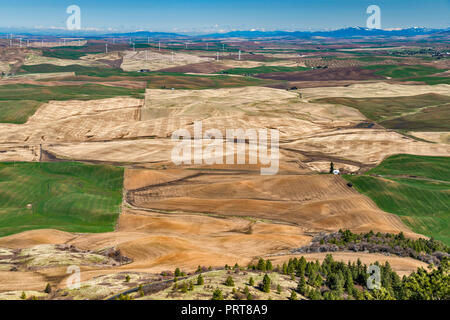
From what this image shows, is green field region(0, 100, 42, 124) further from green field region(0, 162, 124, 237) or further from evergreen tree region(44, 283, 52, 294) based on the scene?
evergreen tree region(44, 283, 52, 294)

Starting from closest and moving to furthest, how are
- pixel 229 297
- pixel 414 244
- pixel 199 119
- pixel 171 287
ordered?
pixel 229 297, pixel 171 287, pixel 414 244, pixel 199 119

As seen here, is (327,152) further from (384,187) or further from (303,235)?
(303,235)

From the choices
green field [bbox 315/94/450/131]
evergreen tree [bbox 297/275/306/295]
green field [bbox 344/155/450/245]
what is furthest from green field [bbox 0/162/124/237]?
green field [bbox 315/94/450/131]

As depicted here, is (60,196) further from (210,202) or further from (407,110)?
(407,110)

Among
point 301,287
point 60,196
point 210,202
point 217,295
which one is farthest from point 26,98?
point 217,295

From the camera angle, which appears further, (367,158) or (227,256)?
(367,158)

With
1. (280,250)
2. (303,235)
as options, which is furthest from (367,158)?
(280,250)
